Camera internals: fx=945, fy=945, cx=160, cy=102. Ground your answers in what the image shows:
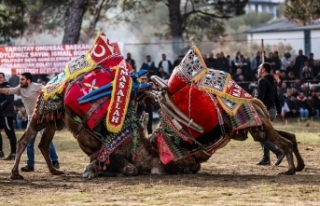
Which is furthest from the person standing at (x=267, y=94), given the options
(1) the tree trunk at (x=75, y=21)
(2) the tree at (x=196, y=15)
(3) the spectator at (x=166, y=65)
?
(1) the tree trunk at (x=75, y=21)

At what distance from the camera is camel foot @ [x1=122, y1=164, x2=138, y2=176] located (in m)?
14.3

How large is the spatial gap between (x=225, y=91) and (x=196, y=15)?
1168 inches

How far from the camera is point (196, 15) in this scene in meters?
43.4

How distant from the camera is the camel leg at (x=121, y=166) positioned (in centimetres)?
1434

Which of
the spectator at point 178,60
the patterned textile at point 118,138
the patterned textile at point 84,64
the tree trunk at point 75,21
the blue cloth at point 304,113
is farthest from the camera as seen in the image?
the tree trunk at point 75,21

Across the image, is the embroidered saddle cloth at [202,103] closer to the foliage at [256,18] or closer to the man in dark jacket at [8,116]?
the man in dark jacket at [8,116]

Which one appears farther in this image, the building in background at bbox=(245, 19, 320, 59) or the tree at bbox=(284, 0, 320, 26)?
the tree at bbox=(284, 0, 320, 26)

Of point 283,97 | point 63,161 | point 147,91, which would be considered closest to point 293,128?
point 283,97

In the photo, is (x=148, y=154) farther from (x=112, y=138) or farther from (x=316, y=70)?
(x=316, y=70)

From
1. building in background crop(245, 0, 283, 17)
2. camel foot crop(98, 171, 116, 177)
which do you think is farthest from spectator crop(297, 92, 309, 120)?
building in background crop(245, 0, 283, 17)

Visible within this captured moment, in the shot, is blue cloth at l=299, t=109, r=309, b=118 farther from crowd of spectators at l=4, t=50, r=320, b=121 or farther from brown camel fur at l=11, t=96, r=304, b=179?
brown camel fur at l=11, t=96, r=304, b=179

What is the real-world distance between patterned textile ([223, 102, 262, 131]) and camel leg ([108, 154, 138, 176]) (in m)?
1.60

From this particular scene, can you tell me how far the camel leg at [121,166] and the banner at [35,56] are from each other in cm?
1475

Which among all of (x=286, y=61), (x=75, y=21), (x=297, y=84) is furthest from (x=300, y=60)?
(x=75, y=21)
